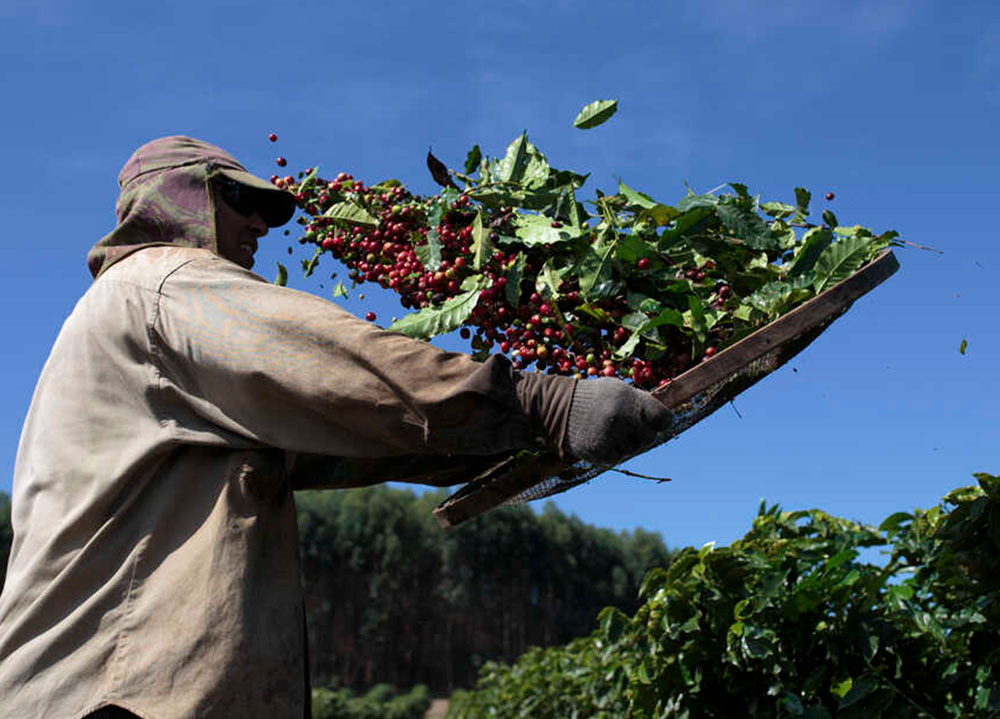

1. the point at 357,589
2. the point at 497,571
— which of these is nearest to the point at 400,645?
the point at 357,589

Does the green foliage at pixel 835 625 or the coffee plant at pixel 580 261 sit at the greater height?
the coffee plant at pixel 580 261

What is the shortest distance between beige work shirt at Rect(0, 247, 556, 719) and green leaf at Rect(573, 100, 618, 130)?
41.9 inches

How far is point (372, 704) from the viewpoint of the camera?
78.1ft

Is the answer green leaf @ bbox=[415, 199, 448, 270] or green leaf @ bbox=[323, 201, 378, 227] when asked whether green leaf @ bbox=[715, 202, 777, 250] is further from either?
green leaf @ bbox=[323, 201, 378, 227]

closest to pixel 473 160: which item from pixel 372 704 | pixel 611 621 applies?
pixel 611 621

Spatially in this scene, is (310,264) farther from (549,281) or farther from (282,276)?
(549,281)

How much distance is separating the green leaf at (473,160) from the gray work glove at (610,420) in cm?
98

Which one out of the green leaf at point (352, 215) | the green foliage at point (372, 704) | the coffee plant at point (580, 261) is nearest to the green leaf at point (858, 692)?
the coffee plant at point (580, 261)

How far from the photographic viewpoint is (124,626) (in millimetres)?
1862

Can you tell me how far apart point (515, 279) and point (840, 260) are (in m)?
0.70

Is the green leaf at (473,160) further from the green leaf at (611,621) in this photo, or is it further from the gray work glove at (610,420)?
the green leaf at (611,621)

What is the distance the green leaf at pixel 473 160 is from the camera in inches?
104

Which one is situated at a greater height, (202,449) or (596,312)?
(596,312)

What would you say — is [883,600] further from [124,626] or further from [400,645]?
[400,645]
